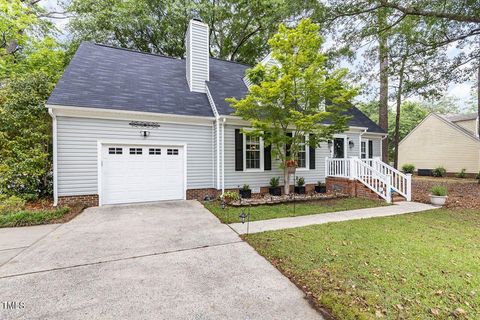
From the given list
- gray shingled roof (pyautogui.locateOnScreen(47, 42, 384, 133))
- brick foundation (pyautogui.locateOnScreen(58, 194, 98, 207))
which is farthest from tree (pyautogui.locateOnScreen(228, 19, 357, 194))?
brick foundation (pyautogui.locateOnScreen(58, 194, 98, 207))

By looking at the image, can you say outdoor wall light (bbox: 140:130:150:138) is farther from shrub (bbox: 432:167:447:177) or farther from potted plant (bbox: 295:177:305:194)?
shrub (bbox: 432:167:447:177)

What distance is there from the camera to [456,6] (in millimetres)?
8789

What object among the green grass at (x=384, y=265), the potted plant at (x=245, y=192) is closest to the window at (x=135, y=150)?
the potted plant at (x=245, y=192)

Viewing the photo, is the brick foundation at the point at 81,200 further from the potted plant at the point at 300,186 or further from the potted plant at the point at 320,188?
the potted plant at the point at 320,188

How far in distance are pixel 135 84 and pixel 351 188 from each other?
9.14 m

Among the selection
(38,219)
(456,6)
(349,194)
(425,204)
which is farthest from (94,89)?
(456,6)

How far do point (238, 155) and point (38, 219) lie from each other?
19.4ft

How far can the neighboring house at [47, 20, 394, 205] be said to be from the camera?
268 inches

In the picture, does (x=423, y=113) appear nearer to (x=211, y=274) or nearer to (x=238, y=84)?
(x=238, y=84)

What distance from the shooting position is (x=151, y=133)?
7703mm

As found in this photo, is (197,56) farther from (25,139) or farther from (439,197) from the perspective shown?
(439,197)

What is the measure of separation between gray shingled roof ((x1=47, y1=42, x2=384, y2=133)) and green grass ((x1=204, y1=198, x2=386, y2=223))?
3613mm

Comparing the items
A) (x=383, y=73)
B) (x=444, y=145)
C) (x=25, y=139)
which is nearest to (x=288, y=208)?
(x=25, y=139)

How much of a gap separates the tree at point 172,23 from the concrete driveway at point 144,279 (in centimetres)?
1123
